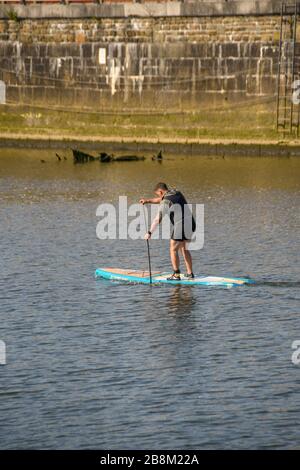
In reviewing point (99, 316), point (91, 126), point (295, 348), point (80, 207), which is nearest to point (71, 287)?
point (99, 316)

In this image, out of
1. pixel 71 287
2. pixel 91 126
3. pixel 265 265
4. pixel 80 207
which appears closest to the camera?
pixel 71 287

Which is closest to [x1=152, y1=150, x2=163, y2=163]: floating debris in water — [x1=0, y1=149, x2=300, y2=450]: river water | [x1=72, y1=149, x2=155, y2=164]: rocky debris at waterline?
[x1=72, y1=149, x2=155, y2=164]: rocky debris at waterline

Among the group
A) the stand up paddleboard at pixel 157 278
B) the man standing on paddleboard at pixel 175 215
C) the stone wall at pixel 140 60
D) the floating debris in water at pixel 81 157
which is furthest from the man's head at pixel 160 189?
the stone wall at pixel 140 60

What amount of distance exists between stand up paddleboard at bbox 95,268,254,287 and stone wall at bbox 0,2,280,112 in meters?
31.9

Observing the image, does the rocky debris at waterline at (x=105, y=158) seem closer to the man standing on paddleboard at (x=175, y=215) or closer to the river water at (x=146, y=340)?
the river water at (x=146, y=340)

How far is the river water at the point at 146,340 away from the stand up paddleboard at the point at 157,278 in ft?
0.79

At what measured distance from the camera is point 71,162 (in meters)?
57.7

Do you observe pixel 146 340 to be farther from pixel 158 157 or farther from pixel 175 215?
pixel 158 157

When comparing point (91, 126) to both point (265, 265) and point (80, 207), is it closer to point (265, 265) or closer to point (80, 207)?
point (80, 207)

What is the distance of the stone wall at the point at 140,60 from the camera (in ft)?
193

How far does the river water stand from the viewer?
1733cm

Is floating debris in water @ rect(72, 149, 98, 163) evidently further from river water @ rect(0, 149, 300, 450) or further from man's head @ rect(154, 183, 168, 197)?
man's head @ rect(154, 183, 168, 197)
